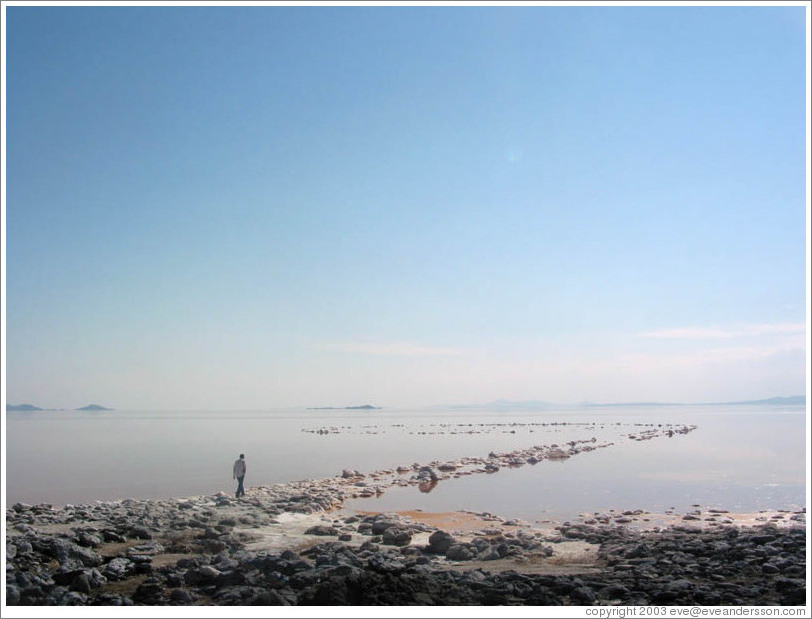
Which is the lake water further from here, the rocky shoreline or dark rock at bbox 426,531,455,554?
dark rock at bbox 426,531,455,554

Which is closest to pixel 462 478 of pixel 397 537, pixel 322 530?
pixel 322 530

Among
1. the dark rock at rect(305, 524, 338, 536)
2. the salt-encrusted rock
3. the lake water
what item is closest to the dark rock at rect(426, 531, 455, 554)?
the salt-encrusted rock

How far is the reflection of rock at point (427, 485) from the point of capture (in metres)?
22.5

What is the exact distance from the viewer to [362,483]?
23.4m

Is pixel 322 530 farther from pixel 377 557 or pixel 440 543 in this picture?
pixel 377 557

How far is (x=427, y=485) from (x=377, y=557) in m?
12.8

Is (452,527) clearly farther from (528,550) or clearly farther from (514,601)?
(514,601)

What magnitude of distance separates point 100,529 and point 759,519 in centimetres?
1631

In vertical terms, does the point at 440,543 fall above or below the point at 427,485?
above

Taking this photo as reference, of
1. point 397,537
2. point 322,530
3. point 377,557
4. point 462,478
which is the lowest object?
point 462,478

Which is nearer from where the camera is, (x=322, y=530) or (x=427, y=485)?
(x=322, y=530)

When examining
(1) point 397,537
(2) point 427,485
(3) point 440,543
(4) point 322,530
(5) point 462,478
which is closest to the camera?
(3) point 440,543

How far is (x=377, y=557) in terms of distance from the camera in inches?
430

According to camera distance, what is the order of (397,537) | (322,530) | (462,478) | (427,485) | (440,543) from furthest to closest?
1. (462,478)
2. (427,485)
3. (322,530)
4. (397,537)
5. (440,543)
